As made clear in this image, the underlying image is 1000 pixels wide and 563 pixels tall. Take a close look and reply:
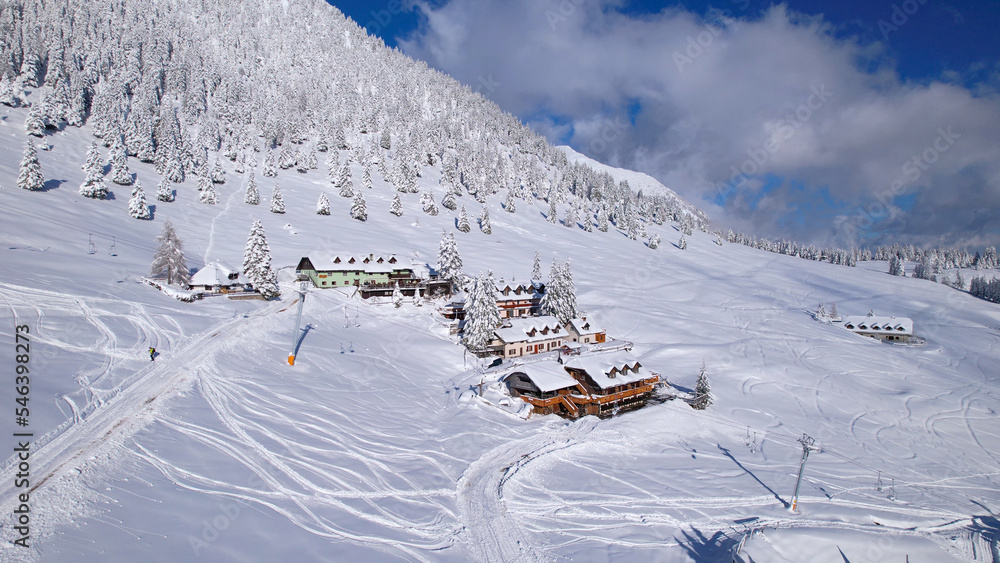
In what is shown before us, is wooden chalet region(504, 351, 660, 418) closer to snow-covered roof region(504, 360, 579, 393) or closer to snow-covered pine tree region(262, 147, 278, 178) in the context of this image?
snow-covered roof region(504, 360, 579, 393)

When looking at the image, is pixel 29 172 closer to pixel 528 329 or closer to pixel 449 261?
pixel 449 261

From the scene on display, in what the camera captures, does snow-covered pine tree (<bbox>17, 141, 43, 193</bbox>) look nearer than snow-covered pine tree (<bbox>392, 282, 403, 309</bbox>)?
No

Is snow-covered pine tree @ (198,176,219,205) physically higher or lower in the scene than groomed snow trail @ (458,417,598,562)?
higher

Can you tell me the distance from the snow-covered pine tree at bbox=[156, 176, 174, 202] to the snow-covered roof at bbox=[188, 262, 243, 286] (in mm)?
37893

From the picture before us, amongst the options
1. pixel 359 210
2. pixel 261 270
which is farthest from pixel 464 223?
pixel 261 270

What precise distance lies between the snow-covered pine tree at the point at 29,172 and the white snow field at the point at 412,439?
178 centimetres

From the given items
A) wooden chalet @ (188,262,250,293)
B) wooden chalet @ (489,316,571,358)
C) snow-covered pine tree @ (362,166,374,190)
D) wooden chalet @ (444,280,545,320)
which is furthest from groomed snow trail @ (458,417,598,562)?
snow-covered pine tree @ (362,166,374,190)

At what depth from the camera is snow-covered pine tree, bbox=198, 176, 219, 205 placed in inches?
3321

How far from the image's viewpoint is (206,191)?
84.6 metres

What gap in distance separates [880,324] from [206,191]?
122738 mm

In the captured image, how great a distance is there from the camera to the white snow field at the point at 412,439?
15.2 m

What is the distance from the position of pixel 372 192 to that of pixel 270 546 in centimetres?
10786

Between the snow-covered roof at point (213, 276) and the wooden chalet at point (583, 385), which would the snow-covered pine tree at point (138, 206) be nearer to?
the snow-covered roof at point (213, 276)

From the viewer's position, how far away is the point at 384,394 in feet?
99.2
